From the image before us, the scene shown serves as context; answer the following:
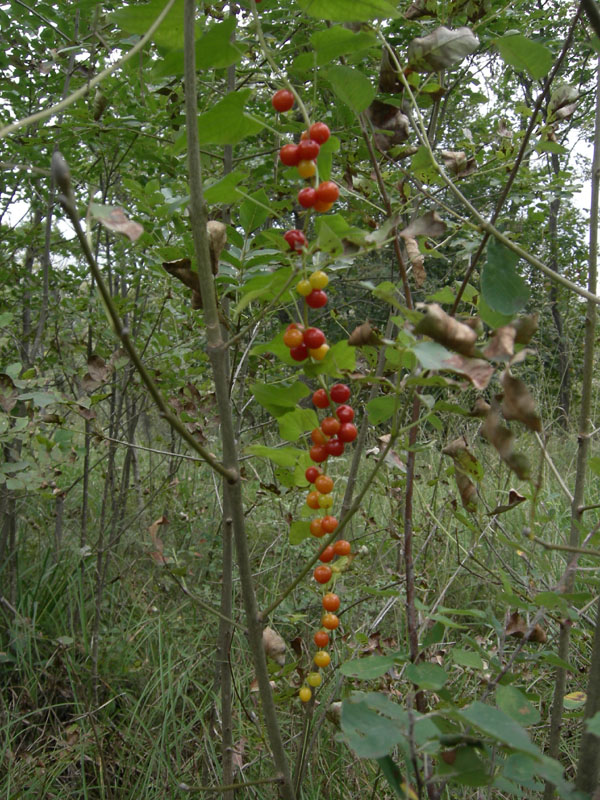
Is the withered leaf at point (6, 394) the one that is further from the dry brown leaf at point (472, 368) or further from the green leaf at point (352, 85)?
the dry brown leaf at point (472, 368)

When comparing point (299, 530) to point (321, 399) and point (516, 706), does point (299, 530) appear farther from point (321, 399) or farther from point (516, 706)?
point (516, 706)

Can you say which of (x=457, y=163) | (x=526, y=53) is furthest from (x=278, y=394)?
(x=457, y=163)

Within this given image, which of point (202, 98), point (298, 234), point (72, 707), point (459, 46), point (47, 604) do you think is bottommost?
point (72, 707)

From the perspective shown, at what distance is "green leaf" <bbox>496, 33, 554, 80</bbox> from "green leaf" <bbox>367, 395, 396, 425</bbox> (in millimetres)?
411

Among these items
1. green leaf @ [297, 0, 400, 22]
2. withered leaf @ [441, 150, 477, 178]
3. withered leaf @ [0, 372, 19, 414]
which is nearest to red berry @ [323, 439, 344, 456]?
green leaf @ [297, 0, 400, 22]

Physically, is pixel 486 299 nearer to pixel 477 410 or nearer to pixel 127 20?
pixel 477 410

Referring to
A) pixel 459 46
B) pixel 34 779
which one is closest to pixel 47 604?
pixel 34 779

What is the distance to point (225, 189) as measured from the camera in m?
0.68

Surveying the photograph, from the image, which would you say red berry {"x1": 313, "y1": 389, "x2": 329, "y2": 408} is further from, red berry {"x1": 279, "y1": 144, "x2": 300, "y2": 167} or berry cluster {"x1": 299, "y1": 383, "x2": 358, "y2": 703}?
red berry {"x1": 279, "y1": 144, "x2": 300, "y2": 167}

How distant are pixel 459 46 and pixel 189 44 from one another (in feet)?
1.09

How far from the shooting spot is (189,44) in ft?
1.84

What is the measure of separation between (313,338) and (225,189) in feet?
0.67

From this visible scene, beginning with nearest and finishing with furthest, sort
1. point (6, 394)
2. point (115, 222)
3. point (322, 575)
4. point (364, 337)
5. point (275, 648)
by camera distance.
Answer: point (115, 222), point (364, 337), point (322, 575), point (275, 648), point (6, 394)

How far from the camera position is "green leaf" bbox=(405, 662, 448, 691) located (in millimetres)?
661
